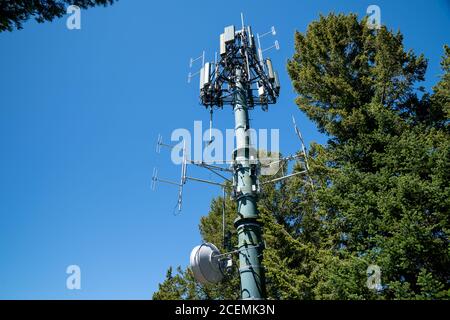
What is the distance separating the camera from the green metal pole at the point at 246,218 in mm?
9453

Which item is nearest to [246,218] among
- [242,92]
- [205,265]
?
[205,265]

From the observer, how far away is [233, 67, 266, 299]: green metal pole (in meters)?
9.45

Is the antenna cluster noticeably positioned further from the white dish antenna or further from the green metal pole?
the white dish antenna

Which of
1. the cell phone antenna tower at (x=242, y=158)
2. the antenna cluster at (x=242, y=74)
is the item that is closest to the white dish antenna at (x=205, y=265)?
the cell phone antenna tower at (x=242, y=158)

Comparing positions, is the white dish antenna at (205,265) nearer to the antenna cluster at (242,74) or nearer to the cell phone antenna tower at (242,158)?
the cell phone antenna tower at (242,158)

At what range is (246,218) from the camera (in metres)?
10.1

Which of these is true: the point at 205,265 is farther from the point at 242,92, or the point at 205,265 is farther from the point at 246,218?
the point at 242,92

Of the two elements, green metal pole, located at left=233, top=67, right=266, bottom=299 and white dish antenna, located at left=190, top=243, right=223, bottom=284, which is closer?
green metal pole, located at left=233, top=67, right=266, bottom=299

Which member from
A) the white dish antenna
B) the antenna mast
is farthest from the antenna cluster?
the white dish antenna

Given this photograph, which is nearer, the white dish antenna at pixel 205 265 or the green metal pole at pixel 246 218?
the green metal pole at pixel 246 218

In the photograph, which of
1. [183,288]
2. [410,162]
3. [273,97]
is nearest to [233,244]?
[183,288]

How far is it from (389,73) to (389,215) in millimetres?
5951

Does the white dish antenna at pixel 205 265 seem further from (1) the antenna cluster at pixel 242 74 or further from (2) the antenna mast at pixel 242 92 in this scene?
(1) the antenna cluster at pixel 242 74

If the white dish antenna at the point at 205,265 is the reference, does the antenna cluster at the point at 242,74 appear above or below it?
above
